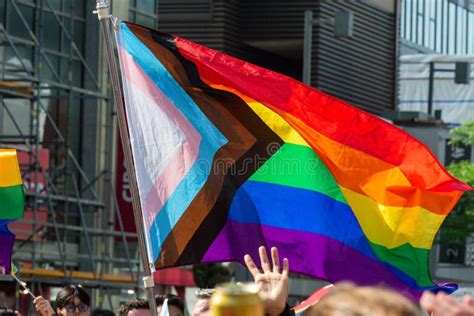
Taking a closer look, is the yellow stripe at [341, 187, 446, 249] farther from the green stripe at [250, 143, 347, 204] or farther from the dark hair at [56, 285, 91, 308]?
the dark hair at [56, 285, 91, 308]

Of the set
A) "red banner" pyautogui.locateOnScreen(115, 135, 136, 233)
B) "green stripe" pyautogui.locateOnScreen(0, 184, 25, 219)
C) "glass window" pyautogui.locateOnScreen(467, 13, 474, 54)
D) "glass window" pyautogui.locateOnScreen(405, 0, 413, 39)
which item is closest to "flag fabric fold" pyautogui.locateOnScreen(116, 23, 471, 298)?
"green stripe" pyautogui.locateOnScreen(0, 184, 25, 219)

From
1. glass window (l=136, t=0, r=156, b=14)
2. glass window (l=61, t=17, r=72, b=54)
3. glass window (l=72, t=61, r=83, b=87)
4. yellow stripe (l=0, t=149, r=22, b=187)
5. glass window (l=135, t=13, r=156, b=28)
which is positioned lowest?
yellow stripe (l=0, t=149, r=22, b=187)

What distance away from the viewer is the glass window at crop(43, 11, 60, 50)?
24453 millimetres

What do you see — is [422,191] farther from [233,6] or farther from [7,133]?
[233,6]

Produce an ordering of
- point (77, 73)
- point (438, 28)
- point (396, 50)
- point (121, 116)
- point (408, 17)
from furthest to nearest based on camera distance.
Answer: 1. point (438, 28)
2. point (408, 17)
3. point (396, 50)
4. point (77, 73)
5. point (121, 116)

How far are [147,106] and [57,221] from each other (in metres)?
15.1

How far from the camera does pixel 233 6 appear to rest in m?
40.6

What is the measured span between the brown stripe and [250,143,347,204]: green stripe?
0.06m

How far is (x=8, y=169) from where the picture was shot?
11.2 m

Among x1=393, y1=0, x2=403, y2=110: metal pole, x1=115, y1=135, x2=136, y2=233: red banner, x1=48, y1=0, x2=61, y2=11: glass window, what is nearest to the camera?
x1=48, y1=0, x2=61, y2=11: glass window

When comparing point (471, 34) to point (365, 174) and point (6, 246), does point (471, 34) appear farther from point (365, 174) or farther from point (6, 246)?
point (365, 174)

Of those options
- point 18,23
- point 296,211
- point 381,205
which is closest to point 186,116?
point 296,211

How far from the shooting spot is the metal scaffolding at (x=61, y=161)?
2270 centimetres

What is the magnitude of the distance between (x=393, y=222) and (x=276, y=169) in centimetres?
77
